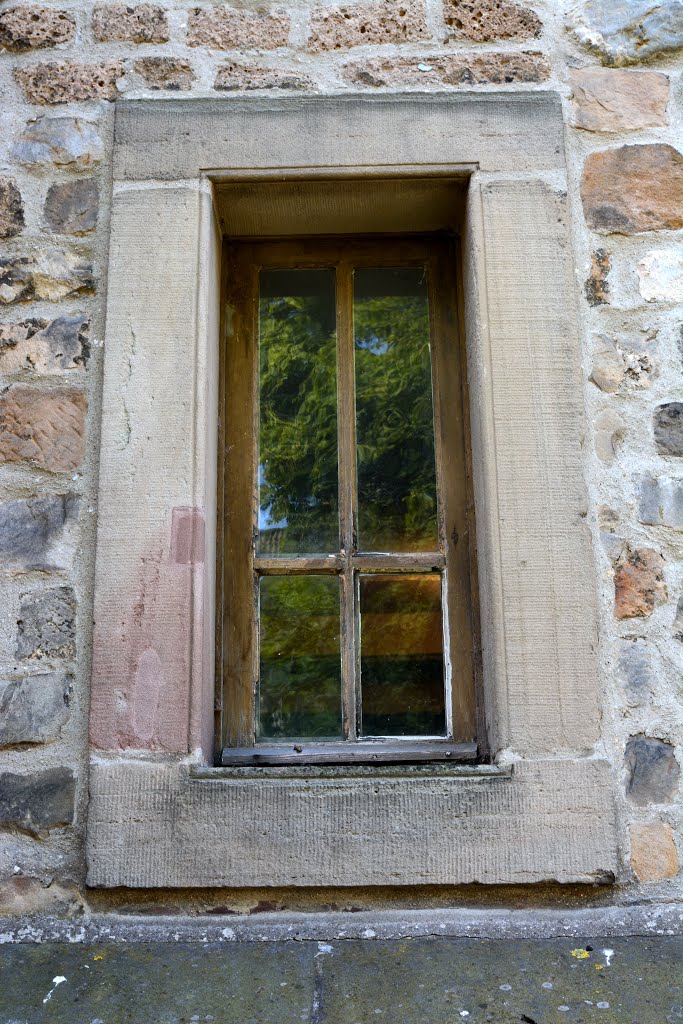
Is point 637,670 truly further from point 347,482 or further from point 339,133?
point 339,133

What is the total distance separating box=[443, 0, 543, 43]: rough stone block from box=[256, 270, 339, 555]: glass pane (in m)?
0.66

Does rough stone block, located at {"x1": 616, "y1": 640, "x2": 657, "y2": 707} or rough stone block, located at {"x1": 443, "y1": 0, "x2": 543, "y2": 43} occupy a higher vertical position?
rough stone block, located at {"x1": 443, "y1": 0, "x2": 543, "y2": 43}

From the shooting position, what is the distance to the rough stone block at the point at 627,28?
221 centimetres

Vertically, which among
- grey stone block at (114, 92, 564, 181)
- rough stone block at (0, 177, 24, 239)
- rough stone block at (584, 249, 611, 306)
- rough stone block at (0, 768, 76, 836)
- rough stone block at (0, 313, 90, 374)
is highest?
grey stone block at (114, 92, 564, 181)

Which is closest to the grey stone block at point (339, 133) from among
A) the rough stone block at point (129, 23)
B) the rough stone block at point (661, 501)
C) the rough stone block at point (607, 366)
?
the rough stone block at point (129, 23)

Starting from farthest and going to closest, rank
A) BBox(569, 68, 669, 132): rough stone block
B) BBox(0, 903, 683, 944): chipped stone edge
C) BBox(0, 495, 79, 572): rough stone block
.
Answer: BBox(569, 68, 669, 132): rough stone block < BBox(0, 495, 79, 572): rough stone block < BBox(0, 903, 683, 944): chipped stone edge

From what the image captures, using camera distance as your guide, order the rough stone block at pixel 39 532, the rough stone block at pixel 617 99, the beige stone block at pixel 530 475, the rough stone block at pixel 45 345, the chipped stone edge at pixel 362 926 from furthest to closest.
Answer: the rough stone block at pixel 617 99 → the rough stone block at pixel 45 345 → the rough stone block at pixel 39 532 → the beige stone block at pixel 530 475 → the chipped stone edge at pixel 362 926

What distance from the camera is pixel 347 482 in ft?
6.98

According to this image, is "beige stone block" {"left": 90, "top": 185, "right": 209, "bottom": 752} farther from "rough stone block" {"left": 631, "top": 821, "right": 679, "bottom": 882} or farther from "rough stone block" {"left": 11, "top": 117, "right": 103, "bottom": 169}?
"rough stone block" {"left": 631, "top": 821, "right": 679, "bottom": 882}

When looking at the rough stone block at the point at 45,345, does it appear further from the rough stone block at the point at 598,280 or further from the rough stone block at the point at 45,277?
the rough stone block at the point at 598,280

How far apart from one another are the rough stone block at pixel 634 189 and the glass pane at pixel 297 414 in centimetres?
65

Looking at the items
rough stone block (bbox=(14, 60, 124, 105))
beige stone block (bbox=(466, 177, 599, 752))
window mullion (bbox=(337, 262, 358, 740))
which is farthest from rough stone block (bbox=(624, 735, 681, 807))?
rough stone block (bbox=(14, 60, 124, 105))

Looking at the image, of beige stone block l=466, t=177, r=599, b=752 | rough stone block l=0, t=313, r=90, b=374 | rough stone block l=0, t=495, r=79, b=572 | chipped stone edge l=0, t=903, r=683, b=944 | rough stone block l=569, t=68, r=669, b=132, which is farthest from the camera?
rough stone block l=569, t=68, r=669, b=132

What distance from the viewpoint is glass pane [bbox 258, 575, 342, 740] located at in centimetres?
200
